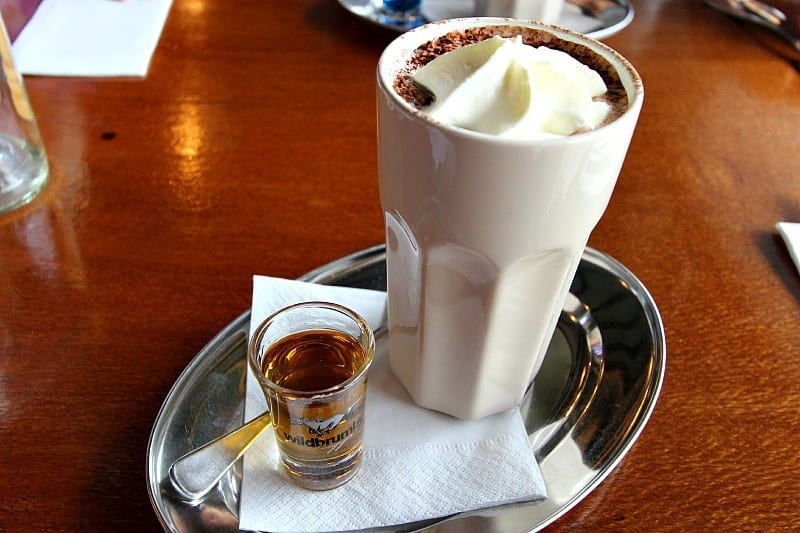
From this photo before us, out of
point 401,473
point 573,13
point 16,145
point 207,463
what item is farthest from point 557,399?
point 573,13

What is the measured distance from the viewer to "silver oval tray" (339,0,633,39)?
0.89m

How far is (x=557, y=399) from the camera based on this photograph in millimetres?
465

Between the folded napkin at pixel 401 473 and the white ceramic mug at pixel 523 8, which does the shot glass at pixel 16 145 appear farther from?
the white ceramic mug at pixel 523 8

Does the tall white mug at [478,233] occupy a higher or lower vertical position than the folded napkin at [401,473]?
higher

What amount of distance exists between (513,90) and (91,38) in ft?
2.23

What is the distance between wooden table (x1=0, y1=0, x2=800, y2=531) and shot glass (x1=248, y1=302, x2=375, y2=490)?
0.31 feet

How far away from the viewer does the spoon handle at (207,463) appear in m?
0.38

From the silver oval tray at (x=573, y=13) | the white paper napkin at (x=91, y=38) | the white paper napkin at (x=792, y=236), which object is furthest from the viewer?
the silver oval tray at (x=573, y=13)

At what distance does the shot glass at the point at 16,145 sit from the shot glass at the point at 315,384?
0.34 meters

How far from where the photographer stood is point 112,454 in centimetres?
42

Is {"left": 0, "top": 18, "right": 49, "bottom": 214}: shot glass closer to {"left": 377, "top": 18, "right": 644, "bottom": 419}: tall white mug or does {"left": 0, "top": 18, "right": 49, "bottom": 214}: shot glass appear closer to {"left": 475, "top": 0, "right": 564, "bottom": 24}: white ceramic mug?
{"left": 377, "top": 18, "right": 644, "bottom": 419}: tall white mug

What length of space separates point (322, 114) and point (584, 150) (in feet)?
1.54

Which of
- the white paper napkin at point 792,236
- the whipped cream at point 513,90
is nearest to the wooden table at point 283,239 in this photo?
the white paper napkin at point 792,236

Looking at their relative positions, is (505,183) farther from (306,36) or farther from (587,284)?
(306,36)
